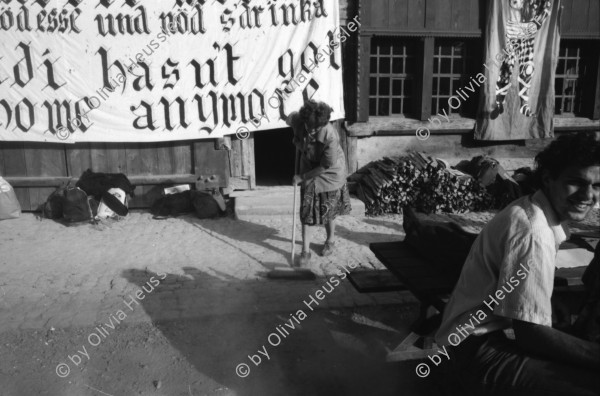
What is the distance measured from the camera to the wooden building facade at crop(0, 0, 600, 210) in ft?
25.1

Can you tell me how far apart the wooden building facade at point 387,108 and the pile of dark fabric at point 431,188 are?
71 cm

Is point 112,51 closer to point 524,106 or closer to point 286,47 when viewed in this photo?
point 286,47

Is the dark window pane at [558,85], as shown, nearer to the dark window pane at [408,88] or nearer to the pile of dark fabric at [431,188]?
the pile of dark fabric at [431,188]

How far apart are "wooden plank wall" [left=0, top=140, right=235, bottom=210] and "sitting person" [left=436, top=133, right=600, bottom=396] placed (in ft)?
18.9

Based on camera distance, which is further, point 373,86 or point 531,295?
point 373,86

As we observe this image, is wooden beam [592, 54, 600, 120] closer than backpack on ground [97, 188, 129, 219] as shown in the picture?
No

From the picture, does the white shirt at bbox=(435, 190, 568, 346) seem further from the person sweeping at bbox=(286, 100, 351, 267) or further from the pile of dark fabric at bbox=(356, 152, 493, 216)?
the pile of dark fabric at bbox=(356, 152, 493, 216)

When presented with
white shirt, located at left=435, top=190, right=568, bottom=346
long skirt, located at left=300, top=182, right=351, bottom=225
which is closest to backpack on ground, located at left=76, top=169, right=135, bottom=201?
long skirt, located at left=300, top=182, right=351, bottom=225

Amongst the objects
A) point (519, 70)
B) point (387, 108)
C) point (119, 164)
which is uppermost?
point (519, 70)

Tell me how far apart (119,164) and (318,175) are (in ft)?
12.1

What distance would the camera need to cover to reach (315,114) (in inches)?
202

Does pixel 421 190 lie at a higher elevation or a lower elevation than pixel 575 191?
lower

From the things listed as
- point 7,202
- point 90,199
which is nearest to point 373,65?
point 90,199

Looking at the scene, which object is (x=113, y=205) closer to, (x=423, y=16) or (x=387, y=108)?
(x=387, y=108)
